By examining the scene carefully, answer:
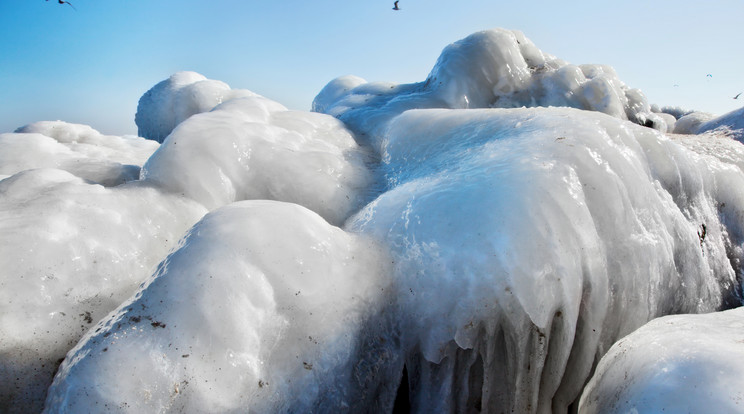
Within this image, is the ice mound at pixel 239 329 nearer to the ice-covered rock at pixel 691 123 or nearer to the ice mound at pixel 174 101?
the ice mound at pixel 174 101

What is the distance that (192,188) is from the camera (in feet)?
8.98

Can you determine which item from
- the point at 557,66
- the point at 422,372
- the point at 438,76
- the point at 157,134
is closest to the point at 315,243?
the point at 422,372

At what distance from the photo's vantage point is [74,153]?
3.86m

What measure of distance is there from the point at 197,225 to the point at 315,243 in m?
0.58

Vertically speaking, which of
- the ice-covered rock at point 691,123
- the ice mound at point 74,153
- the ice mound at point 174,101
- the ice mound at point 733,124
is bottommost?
the ice-covered rock at point 691,123

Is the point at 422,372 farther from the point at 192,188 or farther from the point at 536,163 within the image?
the point at 192,188

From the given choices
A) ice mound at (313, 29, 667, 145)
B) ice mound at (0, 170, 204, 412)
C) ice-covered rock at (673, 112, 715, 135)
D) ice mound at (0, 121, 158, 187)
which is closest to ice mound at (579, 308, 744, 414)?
ice mound at (0, 170, 204, 412)

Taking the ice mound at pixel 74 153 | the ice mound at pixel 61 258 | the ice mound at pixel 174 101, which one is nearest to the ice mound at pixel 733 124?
the ice mound at pixel 61 258

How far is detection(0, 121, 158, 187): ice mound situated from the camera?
3.26m

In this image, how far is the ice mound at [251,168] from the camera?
2771 millimetres

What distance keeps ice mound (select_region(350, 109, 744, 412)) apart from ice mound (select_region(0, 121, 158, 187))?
80.1 inches

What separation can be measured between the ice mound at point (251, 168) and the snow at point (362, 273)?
15 mm

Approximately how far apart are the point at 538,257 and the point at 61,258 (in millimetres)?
2280

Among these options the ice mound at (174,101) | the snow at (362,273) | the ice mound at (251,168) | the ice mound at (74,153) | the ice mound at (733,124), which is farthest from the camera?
the ice mound at (174,101)
